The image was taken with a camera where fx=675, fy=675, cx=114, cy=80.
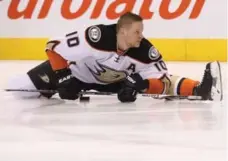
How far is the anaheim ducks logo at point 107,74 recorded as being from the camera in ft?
8.94

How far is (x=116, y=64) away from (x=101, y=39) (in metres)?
0.12

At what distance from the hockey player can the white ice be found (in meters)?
0.07

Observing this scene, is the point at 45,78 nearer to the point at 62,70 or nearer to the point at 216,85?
the point at 62,70

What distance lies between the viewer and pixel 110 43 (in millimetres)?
2684

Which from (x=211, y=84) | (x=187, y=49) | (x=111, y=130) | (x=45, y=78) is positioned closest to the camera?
(x=111, y=130)

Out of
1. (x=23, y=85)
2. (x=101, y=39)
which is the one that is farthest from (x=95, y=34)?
(x=23, y=85)

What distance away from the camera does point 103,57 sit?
2.70 m

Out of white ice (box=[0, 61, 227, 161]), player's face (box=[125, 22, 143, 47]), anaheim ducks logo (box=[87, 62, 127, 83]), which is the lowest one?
white ice (box=[0, 61, 227, 161])

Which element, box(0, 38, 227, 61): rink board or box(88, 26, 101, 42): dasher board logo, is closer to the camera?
box(88, 26, 101, 42): dasher board logo

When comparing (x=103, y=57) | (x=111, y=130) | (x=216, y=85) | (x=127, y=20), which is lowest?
(x=111, y=130)

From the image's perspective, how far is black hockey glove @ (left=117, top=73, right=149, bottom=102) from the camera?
2694 millimetres

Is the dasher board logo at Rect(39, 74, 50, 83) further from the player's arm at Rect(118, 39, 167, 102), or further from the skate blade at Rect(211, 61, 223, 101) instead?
the skate blade at Rect(211, 61, 223, 101)

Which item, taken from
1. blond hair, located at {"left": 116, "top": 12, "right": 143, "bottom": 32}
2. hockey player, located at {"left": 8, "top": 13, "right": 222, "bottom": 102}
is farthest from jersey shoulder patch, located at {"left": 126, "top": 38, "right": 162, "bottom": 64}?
blond hair, located at {"left": 116, "top": 12, "right": 143, "bottom": 32}

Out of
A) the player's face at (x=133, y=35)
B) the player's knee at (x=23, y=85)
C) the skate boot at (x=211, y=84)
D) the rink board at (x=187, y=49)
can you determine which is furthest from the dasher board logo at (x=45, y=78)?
the rink board at (x=187, y=49)
